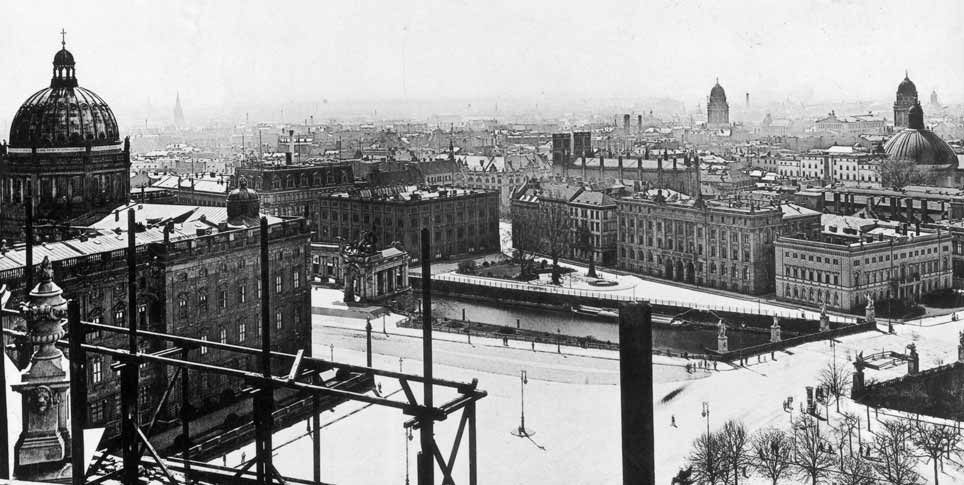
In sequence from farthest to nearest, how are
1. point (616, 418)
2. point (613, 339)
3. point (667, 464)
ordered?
point (613, 339)
point (616, 418)
point (667, 464)

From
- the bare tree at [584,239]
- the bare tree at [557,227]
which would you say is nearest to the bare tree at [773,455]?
the bare tree at [557,227]

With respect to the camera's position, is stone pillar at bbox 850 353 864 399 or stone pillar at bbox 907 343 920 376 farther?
stone pillar at bbox 907 343 920 376

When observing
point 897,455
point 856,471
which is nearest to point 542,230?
point 897,455

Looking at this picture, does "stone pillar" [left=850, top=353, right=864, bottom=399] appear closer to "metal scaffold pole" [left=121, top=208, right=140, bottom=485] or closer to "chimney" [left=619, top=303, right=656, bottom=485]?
"metal scaffold pole" [left=121, top=208, right=140, bottom=485]

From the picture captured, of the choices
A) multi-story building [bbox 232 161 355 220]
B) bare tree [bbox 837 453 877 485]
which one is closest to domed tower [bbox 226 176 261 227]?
bare tree [bbox 837 453 877 485]

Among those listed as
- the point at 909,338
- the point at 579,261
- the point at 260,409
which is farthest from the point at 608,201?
the point at 260,409

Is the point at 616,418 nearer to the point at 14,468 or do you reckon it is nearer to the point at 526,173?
the point at 14,468

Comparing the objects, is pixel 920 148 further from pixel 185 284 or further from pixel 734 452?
pixel 185 284
